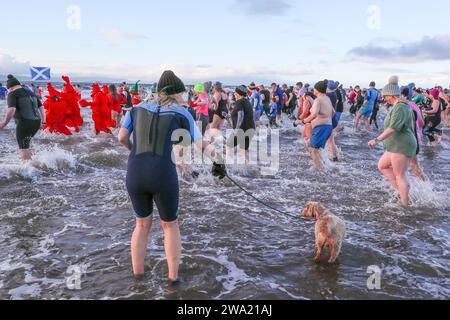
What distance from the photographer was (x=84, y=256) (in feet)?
13.7

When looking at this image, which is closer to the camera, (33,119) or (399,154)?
(399,154)

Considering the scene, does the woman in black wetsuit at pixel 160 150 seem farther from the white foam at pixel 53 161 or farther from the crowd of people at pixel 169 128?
the white foam at pixel 53 161

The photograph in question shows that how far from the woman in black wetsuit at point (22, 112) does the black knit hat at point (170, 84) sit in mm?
5251

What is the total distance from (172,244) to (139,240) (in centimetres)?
33

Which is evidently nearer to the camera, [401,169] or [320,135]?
[401,169]

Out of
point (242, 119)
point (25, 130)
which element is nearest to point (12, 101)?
point (25, 130)

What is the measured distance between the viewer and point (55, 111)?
1205 cm

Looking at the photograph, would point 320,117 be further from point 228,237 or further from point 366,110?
point 366,110

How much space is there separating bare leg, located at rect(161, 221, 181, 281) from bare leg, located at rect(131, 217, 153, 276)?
0.17 m

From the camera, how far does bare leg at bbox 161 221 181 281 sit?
3346 millimetres
